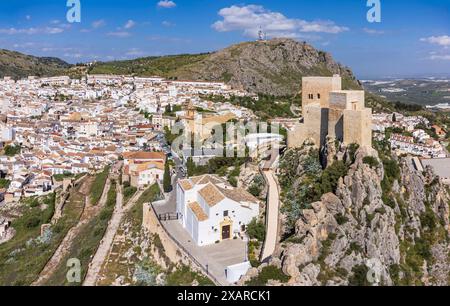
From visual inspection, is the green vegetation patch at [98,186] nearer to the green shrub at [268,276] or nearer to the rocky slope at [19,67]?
the green shrub at [268,276]

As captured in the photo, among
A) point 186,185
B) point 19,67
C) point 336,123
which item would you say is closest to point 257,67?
point 19,67

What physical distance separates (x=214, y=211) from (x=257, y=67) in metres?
83.4

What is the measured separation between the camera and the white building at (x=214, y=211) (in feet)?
63.9

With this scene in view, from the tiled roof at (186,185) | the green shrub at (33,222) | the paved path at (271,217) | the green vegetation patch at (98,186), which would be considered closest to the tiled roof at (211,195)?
the tiled roof at (186,185)

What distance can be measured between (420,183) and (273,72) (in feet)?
261

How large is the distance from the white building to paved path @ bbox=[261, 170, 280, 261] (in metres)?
0.71

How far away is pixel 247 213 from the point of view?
20266 millimetres

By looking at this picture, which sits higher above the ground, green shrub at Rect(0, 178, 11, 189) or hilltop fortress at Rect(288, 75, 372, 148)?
hilltop fortress at Rect(288, 75, 372, 148)

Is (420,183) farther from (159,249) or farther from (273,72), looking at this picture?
(273,72)

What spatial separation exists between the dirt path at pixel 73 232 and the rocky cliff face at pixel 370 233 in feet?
42.8

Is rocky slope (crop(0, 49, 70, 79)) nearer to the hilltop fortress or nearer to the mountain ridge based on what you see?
the mountain ridge

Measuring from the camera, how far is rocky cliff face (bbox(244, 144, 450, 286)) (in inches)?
624

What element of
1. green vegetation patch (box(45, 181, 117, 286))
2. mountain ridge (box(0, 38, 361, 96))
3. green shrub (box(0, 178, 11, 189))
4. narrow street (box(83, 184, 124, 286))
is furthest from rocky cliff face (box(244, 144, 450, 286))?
mountain ridge (box(0, 38, 361, 96))

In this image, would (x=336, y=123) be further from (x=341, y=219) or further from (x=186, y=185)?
(x=186, y=185)
